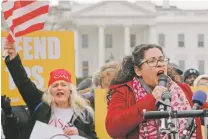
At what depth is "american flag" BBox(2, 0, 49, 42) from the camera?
15.4 ft

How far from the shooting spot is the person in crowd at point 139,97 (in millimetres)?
2797

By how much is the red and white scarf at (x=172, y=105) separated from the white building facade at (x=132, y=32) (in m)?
62.0

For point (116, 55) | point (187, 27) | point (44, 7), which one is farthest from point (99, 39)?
point (44, 7)

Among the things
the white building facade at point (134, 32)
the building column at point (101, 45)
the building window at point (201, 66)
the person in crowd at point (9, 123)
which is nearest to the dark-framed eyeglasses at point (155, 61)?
the person in crowd at point (9, 123)

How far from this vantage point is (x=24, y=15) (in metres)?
4.87

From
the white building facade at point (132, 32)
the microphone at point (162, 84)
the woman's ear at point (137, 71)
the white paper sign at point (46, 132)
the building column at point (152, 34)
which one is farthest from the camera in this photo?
the white building facade at point (132, 32)

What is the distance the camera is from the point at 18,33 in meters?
4.63

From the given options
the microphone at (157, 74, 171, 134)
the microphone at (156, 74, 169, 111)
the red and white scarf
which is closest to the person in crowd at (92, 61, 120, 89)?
the red and white scarf

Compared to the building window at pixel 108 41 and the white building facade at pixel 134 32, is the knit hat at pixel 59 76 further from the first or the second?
the building window at pixel 108 41

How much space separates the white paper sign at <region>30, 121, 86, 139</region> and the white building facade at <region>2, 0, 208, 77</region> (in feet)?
201

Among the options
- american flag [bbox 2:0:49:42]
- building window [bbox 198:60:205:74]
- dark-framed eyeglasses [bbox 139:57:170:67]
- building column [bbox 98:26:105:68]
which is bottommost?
building window [bbox 198:60:205:74]

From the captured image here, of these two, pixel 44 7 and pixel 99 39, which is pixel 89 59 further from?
pixel 44 7

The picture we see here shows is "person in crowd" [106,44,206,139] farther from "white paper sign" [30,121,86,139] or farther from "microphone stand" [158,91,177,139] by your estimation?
"white paper sign" [30,121,86,139]

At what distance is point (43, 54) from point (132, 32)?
2446 inches
